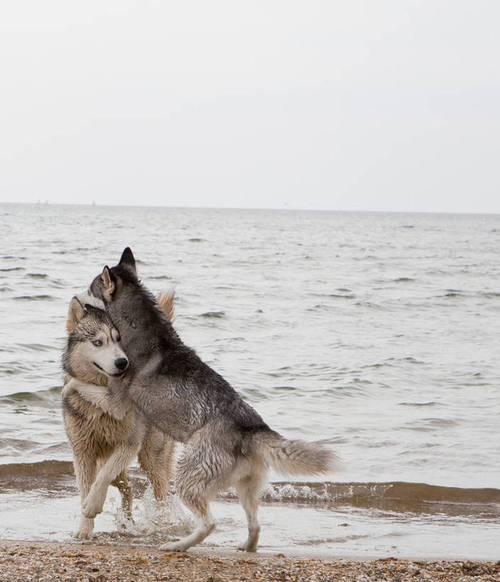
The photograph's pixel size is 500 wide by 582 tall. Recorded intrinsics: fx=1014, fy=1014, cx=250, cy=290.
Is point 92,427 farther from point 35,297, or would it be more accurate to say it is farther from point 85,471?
point 35,297

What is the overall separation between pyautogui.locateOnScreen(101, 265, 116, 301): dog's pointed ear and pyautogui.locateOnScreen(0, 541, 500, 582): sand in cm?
171

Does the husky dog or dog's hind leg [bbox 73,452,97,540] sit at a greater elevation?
the husky dog

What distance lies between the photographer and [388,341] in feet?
58.7

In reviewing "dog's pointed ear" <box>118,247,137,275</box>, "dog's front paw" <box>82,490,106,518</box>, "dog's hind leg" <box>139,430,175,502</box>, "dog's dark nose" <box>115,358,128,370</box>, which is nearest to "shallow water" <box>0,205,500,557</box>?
"dog's front paw" <box>82,490,106,518</box>

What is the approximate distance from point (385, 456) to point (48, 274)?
18.0m

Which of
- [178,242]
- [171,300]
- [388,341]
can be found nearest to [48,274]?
[388,341]

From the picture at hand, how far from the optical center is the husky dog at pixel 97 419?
22.0 ft

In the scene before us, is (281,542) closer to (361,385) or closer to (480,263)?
(361,385)

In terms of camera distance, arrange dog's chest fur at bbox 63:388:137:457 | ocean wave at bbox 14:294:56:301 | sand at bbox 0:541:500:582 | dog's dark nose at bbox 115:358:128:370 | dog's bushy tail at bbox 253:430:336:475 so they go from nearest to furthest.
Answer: sand at bbox 0:541:500:582
dog's bushy tail at bbox 253:430:336:475
dog's dark nose at bbox 115:358:128:370
dog's chest fur at bbox 63:388:137:457
ocean wave at bbox 14:294:56:301

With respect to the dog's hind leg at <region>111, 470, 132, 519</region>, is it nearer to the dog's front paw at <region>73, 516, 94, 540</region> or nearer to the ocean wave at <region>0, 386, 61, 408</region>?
the dog's front paw at <region>73, 516, 94, 540</region>

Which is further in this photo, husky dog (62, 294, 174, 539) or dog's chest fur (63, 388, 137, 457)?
dog's chest fur (63, 388, 137, 457)

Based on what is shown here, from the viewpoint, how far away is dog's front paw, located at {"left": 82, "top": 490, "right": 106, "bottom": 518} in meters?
6.67

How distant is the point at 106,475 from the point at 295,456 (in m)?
1.44

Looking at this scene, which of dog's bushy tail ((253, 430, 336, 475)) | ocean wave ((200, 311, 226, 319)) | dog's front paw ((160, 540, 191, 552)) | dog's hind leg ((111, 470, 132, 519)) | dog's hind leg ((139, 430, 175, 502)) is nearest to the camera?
dog's bushy tail ((253, 430, 336, 475))
